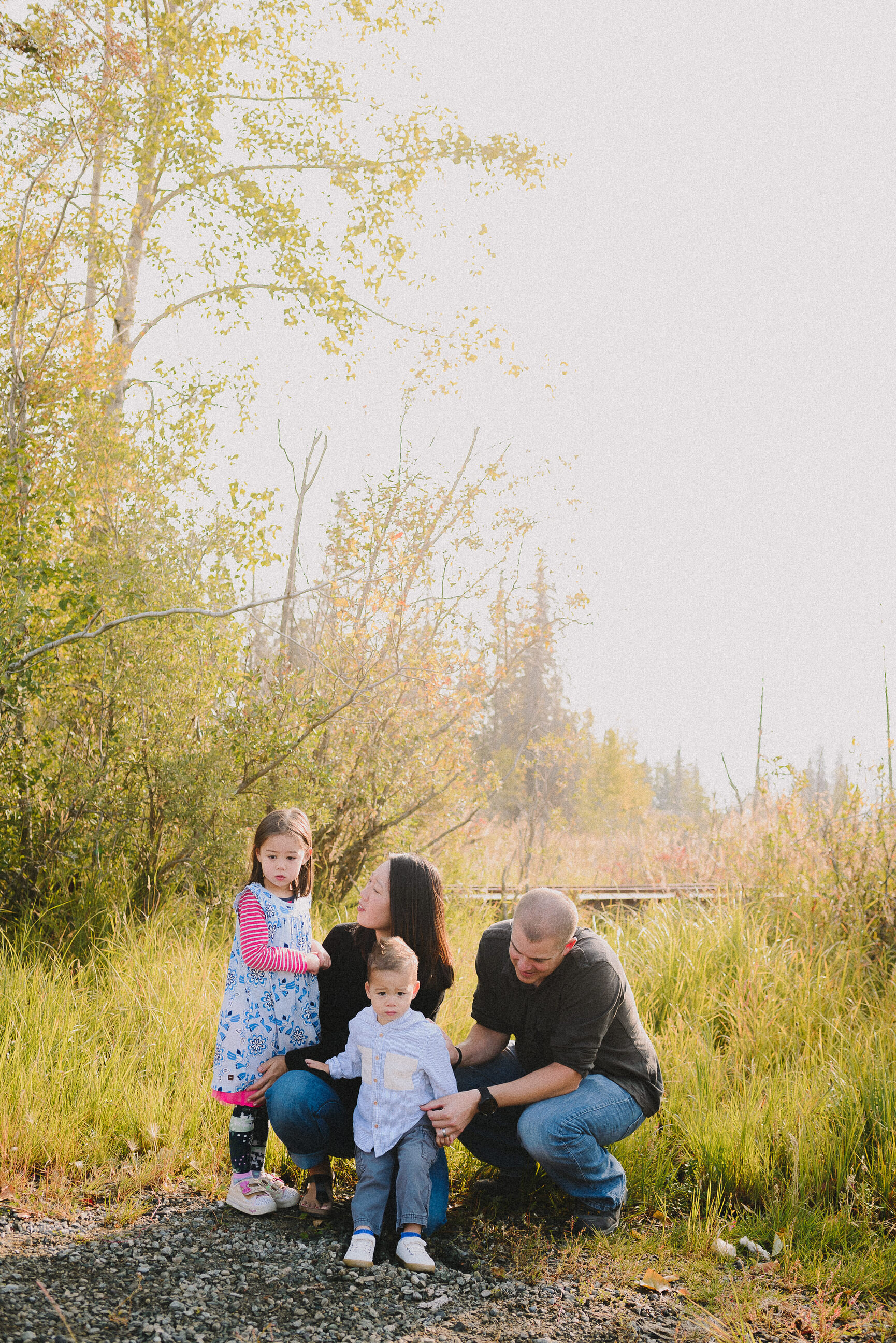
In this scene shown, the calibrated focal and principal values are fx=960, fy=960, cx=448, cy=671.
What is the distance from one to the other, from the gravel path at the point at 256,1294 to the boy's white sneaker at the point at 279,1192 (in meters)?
0.12

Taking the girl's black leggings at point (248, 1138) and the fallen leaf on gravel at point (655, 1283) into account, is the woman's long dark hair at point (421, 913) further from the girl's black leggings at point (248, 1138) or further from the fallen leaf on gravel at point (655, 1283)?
the fallen leaf on gravel at point (655, 1283)

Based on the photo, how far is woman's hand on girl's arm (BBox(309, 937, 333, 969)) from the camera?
355 centimetres

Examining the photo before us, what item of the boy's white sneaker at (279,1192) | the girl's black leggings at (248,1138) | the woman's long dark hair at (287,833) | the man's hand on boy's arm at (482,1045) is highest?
the woman's long dark hair at (287,833)

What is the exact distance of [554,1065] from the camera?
331 centimetres

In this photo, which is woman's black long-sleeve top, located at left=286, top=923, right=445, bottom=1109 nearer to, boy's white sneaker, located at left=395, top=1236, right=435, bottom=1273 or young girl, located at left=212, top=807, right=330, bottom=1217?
young girl, located at left=212, top=807, right=330, bottom=1217

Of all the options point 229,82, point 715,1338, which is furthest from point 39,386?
point 229,82

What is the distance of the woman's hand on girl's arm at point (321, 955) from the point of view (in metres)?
3.55

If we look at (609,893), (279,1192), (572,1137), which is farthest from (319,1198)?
(609,893)

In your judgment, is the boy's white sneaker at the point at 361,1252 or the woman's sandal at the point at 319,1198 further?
the woman's sandal at the point at 319,1198

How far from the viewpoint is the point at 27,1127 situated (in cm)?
355

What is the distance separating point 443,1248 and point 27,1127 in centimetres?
160

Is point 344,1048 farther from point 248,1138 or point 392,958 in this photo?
point 392,958

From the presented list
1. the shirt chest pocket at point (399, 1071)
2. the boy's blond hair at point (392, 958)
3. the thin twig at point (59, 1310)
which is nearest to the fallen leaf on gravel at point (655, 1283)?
the shirt chest pocket at point (399, 1071)

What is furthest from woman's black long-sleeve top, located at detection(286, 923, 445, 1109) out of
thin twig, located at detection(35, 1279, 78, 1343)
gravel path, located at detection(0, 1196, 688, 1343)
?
thin twig, located at detection(35, 1279, 78, 1343)
